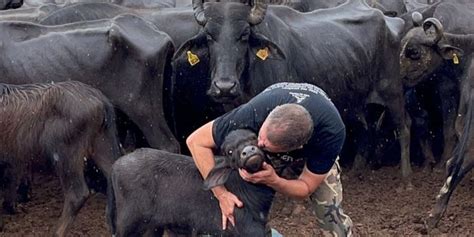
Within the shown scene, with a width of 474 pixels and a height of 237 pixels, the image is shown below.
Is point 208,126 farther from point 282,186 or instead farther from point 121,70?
point 121,70

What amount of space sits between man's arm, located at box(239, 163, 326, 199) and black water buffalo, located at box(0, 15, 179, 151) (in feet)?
11.7

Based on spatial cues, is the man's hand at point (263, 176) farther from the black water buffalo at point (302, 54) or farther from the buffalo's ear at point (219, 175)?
the black water buffalo at point (302, 54)

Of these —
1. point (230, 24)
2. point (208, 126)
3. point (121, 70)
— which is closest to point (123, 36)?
point (121, 70)

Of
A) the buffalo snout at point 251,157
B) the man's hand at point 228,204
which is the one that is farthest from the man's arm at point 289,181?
the man's hand at point 228,204

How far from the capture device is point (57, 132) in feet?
32.0

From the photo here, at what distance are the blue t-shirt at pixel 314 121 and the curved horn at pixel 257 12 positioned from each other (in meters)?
3.53

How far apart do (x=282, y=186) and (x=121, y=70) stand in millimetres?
3777

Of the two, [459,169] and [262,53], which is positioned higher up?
[262,53]

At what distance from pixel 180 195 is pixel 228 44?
323cm

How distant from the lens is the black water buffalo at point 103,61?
35.7 ft

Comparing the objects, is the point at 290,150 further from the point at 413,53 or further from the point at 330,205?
the point at 413,53

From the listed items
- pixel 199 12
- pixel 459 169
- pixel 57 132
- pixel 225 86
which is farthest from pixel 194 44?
pixel 459 169

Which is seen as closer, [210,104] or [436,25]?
[210,104]

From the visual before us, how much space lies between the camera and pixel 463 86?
12.3 m
